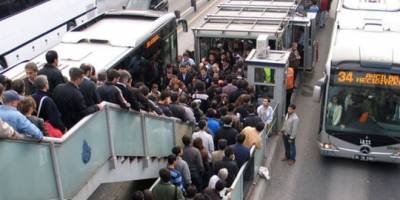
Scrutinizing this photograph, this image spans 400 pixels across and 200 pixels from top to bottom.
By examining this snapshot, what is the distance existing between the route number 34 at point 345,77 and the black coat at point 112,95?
5968mm

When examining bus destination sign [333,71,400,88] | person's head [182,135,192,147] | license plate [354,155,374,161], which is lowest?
license plate [354,155,374,161]

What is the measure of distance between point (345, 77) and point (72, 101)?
7.18 meters

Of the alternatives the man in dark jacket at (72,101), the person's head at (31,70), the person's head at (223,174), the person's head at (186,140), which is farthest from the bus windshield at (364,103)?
the person's head at (31,70)

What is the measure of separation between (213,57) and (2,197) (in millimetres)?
10891

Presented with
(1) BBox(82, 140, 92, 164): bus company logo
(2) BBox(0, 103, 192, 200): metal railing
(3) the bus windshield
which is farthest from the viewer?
(3) the bus windshield

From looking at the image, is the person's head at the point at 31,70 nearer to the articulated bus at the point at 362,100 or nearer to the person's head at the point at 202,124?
the person's head at the point at 202,124

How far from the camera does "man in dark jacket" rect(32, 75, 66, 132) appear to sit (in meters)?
8.00

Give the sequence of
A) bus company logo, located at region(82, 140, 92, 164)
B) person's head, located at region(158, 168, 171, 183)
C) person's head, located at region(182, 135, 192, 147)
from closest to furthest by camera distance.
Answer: bus company logo, located at region(82, 140, 92, 164), person's head, located at region(158, 168, 171, 183), person's head, located at region(182, 135, 192, 147)

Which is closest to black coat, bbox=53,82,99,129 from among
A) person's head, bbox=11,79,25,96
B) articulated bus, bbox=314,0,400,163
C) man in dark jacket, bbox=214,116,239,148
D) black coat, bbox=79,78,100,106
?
black coat, bbox=79,78,100,106

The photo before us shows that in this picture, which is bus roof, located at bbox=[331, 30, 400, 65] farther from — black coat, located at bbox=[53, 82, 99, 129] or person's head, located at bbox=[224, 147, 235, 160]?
black coat, located at bbox=[53, 82, 99, 129]

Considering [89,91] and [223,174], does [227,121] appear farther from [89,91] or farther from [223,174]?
[89,91]

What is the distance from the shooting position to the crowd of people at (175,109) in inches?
311

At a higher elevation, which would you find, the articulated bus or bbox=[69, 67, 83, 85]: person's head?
bbox=[69, 67, 83, 85]: person's head

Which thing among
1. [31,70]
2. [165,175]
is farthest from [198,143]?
[31,70]
